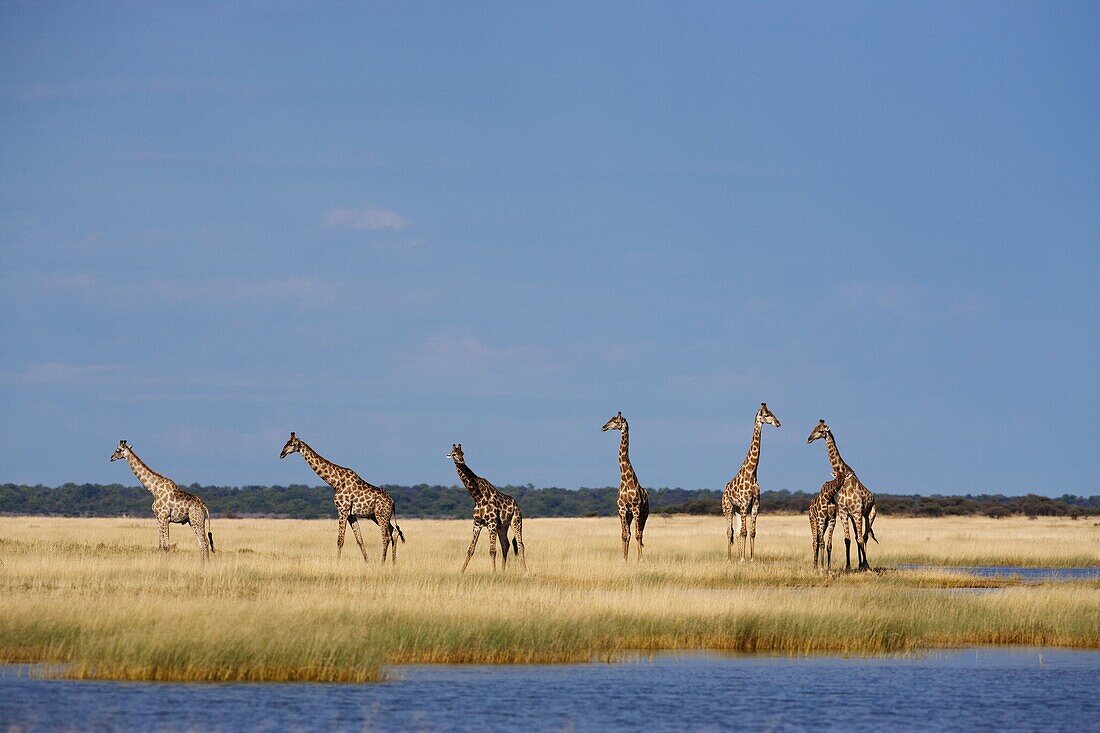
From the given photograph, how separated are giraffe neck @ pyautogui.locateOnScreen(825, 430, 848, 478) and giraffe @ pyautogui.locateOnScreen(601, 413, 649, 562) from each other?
4853mm

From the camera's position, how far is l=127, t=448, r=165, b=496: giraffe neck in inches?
1300

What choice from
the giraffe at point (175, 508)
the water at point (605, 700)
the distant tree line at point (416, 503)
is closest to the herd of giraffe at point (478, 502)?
the giraffe at point (175, 508)

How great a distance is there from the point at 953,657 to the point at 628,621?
192 inches

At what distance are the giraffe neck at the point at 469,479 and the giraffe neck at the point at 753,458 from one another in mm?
7700

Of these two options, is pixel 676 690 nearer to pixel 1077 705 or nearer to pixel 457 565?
pixel 1077 705

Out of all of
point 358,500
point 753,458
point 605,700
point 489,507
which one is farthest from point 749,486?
point 605,700

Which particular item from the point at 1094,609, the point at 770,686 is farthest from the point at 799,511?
the point at 770,686

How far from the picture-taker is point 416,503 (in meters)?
124

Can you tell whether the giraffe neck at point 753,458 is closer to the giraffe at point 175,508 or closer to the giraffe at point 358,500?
the giraffe at point 358,500

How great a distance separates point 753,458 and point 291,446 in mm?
11176

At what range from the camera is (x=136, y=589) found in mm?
24547

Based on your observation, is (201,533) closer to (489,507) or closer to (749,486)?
(489,507)

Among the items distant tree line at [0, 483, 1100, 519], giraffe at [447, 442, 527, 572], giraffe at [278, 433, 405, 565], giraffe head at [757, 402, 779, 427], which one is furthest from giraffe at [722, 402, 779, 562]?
distant tree line at [0, 483, 1100, 519]

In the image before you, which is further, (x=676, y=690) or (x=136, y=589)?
(x=136, y=589)
